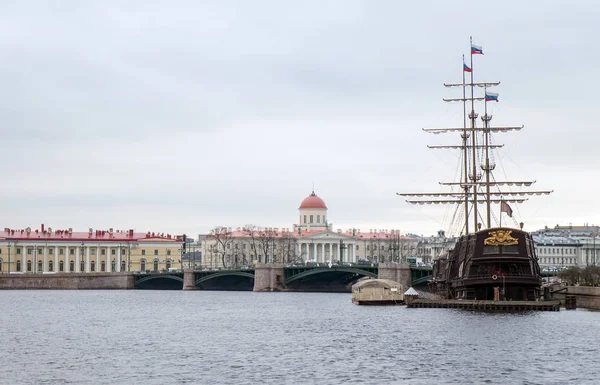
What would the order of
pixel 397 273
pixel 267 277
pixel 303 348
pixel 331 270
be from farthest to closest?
pixel 267 277, pixel 331 270, pixel 397 273, pixel 303 348

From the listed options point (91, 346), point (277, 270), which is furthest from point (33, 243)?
point (91, 346)

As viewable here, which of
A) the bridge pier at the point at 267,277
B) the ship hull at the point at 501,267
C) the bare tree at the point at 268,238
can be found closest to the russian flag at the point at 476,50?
the ship hull at the point at 501,267

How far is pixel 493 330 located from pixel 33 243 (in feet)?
390

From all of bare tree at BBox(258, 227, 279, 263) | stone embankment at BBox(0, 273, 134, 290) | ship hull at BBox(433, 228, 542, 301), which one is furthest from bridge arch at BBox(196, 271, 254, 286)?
ship hull at BBox(433, 228, 542, 301)

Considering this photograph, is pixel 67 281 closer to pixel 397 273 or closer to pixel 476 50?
pixel 397 273

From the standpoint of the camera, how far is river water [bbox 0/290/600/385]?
36.7 meters

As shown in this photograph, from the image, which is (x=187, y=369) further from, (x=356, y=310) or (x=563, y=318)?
(x=356, y=310)

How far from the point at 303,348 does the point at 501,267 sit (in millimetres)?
25863

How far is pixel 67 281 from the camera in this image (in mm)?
139000

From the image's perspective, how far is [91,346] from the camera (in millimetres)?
47719

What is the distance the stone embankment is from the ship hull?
Answer: 75.8 m

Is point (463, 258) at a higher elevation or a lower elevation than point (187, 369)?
higher

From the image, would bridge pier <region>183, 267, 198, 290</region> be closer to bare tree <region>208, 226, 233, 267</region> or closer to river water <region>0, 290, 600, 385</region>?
bare tree <region>208, 226, 233, 267</region>

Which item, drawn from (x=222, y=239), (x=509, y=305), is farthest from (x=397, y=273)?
(x=222, y=239)
